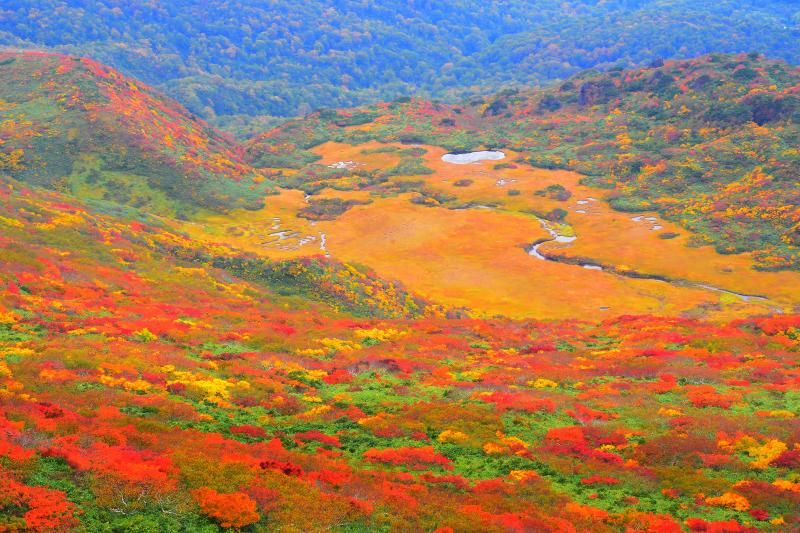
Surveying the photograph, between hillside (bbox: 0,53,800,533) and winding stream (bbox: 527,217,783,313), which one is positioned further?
winding stream (bbox: 527,217,783,313)

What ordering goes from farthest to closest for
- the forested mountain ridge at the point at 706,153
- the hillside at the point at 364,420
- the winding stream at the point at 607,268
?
the forested mountain ridge at the point at 706,153 → the winding stream at the point at 607,268 → the hillside at the point at 364,420

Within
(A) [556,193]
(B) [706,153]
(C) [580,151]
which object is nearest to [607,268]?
(A) [556,193]

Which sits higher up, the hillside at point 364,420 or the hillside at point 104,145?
the hillside at point 104,145

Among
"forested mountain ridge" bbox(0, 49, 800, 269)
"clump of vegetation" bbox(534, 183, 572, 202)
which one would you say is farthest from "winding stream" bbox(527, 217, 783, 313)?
"clump of vegetation" bbox(534, 183, 572, 202)

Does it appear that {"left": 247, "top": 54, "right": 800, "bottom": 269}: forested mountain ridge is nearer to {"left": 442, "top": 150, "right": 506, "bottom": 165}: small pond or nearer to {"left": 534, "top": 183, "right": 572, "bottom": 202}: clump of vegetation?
{"left": 442, "top": 150, "right": 506, "bottom": 165}: small pond

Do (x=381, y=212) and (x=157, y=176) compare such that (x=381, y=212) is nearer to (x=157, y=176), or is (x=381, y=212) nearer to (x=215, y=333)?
(x=157, y=176)

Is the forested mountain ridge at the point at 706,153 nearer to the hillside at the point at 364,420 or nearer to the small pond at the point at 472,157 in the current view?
the small pond at the point at 472,157

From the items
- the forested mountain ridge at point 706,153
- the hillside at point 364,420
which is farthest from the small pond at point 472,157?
the hillside at point 364,420

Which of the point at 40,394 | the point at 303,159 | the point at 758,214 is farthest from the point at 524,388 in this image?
the point at 303,159
